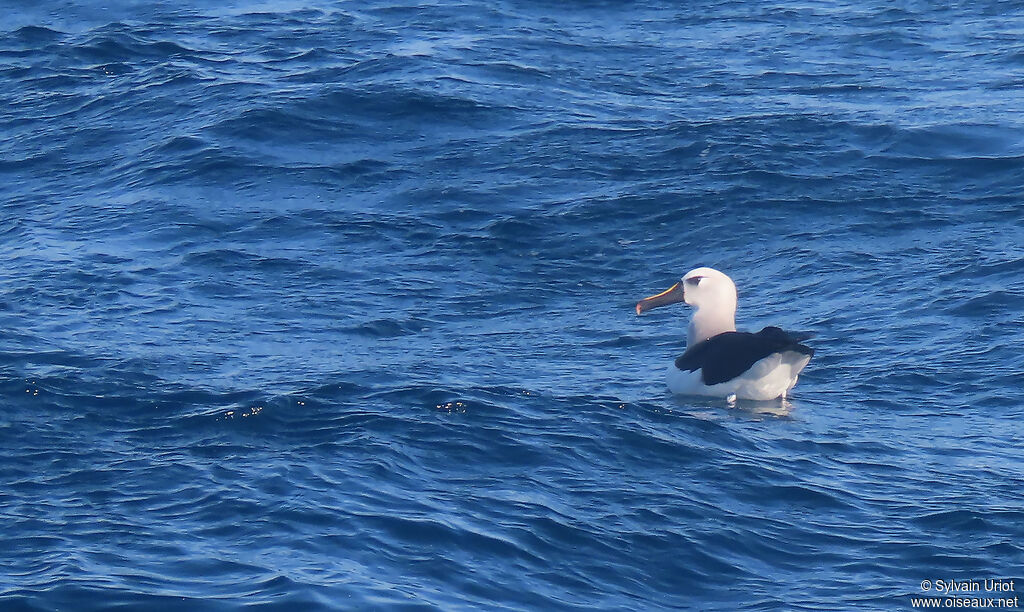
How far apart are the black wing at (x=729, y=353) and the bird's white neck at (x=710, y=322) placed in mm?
548

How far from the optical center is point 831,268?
1602cm

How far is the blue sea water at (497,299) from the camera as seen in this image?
29.9ft

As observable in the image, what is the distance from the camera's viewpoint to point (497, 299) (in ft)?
50.1

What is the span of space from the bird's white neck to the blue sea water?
71 centimetres

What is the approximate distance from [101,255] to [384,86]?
255 inches

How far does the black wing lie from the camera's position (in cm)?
1247

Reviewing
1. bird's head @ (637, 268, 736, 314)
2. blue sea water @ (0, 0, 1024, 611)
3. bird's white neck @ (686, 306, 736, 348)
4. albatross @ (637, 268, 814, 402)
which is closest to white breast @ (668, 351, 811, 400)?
albatross @ (637, 268, 814, 402)

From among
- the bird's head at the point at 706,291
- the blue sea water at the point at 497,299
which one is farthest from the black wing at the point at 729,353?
the bird's head at the point at 706,291

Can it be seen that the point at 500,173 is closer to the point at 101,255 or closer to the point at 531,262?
the point at 531,262

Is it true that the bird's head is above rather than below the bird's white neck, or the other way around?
above

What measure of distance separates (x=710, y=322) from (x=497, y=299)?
239cm

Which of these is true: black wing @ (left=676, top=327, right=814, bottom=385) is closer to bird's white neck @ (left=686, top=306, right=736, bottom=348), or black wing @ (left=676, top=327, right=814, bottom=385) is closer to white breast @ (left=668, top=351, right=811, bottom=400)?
white breast @ (left=668, top=351, right=811, bottom=400)

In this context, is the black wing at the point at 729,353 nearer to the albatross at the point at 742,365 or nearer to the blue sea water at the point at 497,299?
the albatross at the point at 742,365

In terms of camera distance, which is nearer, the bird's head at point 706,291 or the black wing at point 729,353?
the black wing at point 729,353
